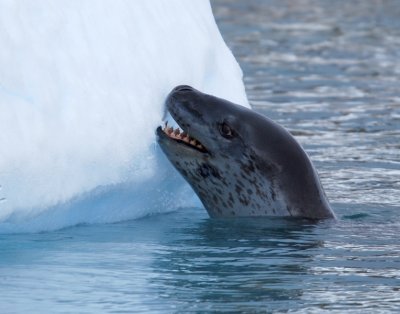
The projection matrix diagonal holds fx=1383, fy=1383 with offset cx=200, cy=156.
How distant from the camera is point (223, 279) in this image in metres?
6.07

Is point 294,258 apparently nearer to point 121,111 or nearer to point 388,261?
point 388,261

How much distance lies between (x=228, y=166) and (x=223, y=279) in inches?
53.6

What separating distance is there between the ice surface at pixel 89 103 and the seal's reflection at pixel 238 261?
46 cm

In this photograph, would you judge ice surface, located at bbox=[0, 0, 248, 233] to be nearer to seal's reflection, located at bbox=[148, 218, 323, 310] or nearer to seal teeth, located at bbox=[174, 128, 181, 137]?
seal teeth, located at bbox=[174, 128, 181, 137]

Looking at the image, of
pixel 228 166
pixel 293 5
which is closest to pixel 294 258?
pixel 228 166

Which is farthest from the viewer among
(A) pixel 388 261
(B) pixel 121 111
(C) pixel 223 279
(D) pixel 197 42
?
(D) pixel 197 42

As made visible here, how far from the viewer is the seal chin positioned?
Answer: 720 centimetres

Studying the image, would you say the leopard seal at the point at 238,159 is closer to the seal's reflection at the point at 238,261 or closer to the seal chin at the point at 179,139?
the seal chin at the point at 179,139

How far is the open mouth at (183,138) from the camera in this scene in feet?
23.8

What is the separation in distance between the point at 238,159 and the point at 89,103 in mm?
953

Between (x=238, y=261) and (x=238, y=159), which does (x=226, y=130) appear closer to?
(x=238, y=159)

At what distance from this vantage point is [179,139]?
7.26 meters

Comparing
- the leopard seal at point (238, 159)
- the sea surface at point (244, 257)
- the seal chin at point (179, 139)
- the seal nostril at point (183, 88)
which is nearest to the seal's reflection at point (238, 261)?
the sea surface at point (244, 257)

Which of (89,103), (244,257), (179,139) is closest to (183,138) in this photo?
(179,139)
